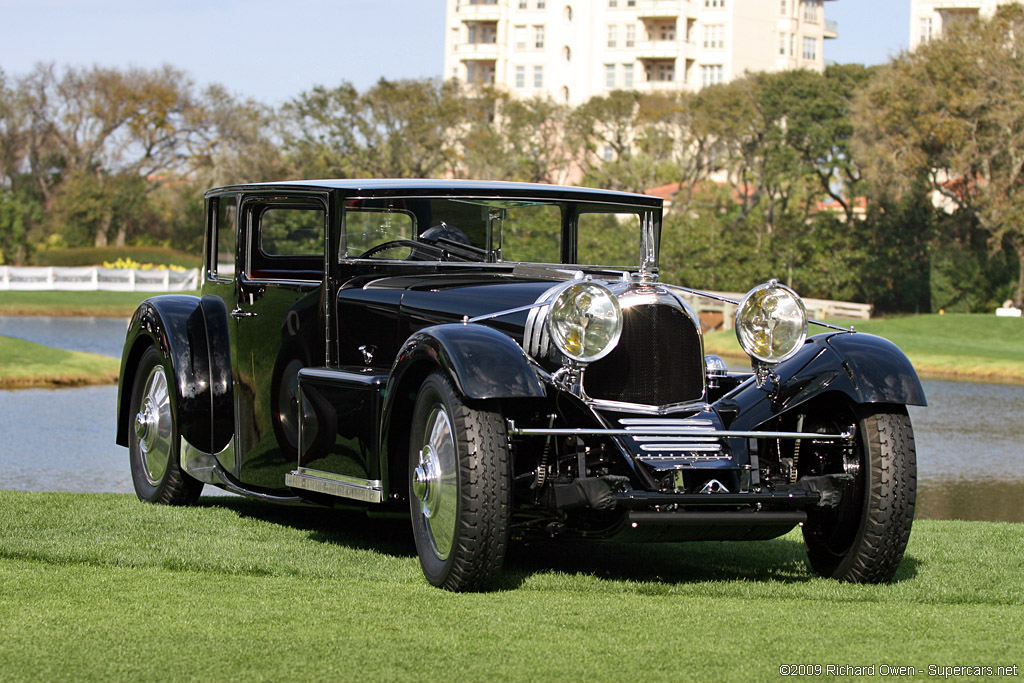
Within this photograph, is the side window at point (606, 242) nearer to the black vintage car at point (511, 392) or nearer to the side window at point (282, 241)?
the black vintage car at point (511, 392)

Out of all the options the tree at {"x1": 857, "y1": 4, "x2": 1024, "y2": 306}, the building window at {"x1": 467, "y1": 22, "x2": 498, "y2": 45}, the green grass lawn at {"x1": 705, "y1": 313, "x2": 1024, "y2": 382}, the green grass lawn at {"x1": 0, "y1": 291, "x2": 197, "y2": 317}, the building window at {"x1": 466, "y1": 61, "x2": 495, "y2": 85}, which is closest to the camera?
the green grass lawn at {"x1": 705, "y1": 313, "x2": 1024, "y2": 382}

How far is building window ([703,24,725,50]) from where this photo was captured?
8650cm

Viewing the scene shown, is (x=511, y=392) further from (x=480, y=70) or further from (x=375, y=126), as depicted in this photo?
(x=480, y=70)

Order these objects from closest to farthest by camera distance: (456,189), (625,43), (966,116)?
1. (456,189)
2. (966,116)
3. (625,43)

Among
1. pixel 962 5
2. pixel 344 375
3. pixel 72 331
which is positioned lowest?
pixel 72 331

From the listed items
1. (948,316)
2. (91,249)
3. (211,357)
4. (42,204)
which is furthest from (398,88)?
(211,357)

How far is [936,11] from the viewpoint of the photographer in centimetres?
8194

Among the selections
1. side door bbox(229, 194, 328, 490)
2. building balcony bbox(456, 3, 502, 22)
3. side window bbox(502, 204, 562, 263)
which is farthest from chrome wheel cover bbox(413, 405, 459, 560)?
building balcony bbox(456, 3, 502, 22)

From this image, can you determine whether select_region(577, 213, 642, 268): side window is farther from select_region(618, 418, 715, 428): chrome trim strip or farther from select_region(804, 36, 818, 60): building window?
select_region(804, 36, 818, 60): building window

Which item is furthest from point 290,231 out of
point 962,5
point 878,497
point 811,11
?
point 811,11

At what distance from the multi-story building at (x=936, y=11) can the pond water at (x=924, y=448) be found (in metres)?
62.3

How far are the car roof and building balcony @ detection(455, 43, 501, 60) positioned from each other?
285 feet

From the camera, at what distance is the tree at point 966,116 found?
1435 inches

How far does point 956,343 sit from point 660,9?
61.8 m
